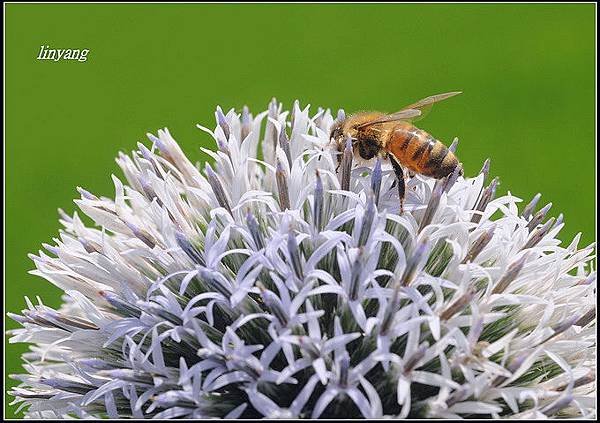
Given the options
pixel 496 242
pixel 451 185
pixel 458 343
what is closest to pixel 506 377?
pixel 458 343

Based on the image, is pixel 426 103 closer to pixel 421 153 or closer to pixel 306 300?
pixel 421 153

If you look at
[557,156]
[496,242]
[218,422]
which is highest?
[557,156]

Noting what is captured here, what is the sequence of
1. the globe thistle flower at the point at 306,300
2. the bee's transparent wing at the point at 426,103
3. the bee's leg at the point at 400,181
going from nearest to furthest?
the globe thistle flower at the point at 306,300 < the bee's leg at the point at 400,181 < the bee's transparent wing at the point at 426,103

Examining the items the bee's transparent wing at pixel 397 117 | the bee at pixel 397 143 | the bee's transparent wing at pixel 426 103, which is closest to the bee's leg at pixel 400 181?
the bee at pixel 397 143

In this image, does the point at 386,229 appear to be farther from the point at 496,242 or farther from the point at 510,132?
the point at 510,132

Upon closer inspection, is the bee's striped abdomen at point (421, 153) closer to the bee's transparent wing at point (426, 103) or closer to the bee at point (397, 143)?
the bee at point (397, 143)

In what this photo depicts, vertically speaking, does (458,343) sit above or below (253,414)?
above

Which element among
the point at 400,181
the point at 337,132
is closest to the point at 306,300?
the point at 400,181
